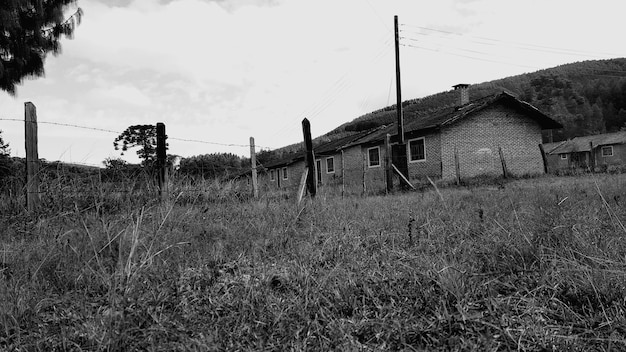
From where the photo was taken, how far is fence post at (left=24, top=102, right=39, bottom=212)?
5.12 m

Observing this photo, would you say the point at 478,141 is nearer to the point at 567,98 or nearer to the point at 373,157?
the point at 373,157

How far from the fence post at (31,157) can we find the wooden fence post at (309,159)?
4114 millimetres

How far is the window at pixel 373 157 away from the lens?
2446cm

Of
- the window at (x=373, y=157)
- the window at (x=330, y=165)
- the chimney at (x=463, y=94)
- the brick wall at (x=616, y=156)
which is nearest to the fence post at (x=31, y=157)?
the window at (x=373, y=157)

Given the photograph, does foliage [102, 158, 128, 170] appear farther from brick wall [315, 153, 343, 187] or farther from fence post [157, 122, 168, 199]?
brick wall [315, 153, 343, 187]

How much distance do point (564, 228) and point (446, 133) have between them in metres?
18.0

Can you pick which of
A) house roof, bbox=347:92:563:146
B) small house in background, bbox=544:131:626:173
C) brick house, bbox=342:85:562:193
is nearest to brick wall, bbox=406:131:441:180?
brick house, bbox=342:85:562:193

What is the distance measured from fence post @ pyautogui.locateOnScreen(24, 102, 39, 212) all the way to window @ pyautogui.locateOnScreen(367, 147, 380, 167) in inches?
808

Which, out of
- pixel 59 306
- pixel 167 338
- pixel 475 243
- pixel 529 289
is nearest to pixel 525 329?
pixel 529 289

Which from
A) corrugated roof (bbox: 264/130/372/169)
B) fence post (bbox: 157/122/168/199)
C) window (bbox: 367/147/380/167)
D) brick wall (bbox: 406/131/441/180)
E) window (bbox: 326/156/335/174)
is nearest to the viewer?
fence post (bbox: 157/122/168/199)

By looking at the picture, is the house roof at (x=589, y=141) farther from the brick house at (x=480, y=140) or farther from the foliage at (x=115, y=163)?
the foliage at (x=115, y=163)

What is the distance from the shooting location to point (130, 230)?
153 inches

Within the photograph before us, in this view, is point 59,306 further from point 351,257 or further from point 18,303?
point 351,257

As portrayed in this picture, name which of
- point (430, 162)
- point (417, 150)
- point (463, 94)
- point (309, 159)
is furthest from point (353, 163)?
point (309, 159)
